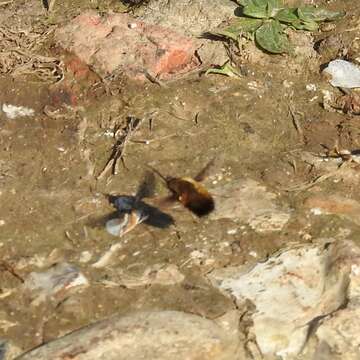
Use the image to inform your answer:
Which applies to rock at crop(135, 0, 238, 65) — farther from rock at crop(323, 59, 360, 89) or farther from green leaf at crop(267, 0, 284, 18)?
rock at crop(323, 59, 360, 89)

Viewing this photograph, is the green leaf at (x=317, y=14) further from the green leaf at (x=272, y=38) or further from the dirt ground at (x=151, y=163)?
the green leaf at (x=272, y=38)

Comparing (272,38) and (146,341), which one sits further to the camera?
(272,38)

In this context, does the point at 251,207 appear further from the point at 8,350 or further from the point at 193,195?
the point at 8,350

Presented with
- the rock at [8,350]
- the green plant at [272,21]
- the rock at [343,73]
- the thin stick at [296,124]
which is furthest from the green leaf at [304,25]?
the rock at [8,350]

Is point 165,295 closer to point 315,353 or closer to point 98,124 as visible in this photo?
point 315,353

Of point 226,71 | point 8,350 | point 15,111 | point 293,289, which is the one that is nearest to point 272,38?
point 226,71

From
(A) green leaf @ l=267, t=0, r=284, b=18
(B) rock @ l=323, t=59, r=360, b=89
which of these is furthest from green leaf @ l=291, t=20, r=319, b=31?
(B) rock @ l=323, t=59, r=360, b=89
